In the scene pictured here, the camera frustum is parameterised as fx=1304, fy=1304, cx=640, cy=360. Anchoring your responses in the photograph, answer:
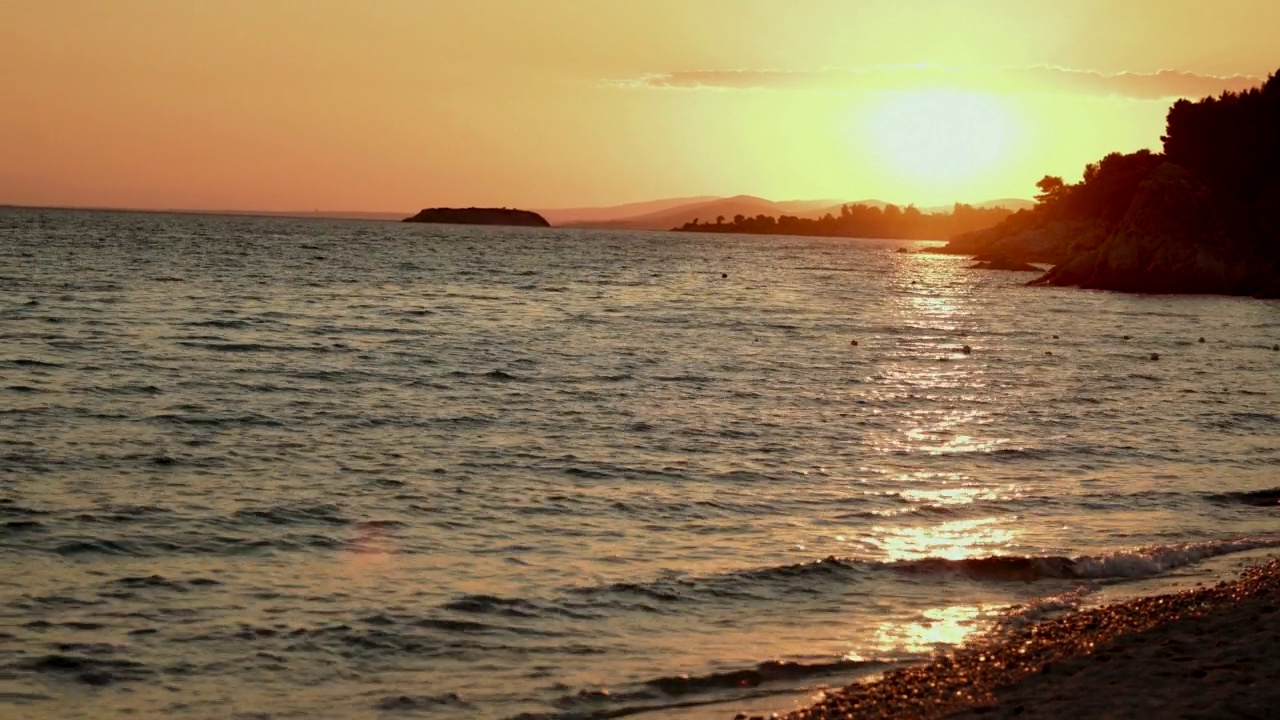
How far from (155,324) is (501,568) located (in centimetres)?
3482

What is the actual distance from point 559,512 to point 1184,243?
82072 millimetres

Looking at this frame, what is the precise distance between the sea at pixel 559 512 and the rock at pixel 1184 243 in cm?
4844

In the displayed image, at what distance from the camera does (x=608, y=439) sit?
2491cm

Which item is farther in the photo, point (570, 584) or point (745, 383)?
point (745, 383)

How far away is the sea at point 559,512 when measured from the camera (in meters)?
11.9

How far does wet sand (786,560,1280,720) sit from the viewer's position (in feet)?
33.3

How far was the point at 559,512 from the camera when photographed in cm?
1827

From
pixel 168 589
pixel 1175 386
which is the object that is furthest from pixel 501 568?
pixel 1175 386

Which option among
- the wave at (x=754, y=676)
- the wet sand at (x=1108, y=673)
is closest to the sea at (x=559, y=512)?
the wave at (x=754, y=676)

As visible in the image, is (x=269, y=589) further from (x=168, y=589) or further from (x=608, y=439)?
(x=608, y=439)

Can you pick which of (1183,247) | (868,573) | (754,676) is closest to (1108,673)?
(754,676)

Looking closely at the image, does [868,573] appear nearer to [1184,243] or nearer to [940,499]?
[940,499]

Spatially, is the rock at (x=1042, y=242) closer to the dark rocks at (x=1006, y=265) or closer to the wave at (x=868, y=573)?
the dark rocks at (x=1006, y=265)

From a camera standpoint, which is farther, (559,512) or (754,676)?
(559,512)
